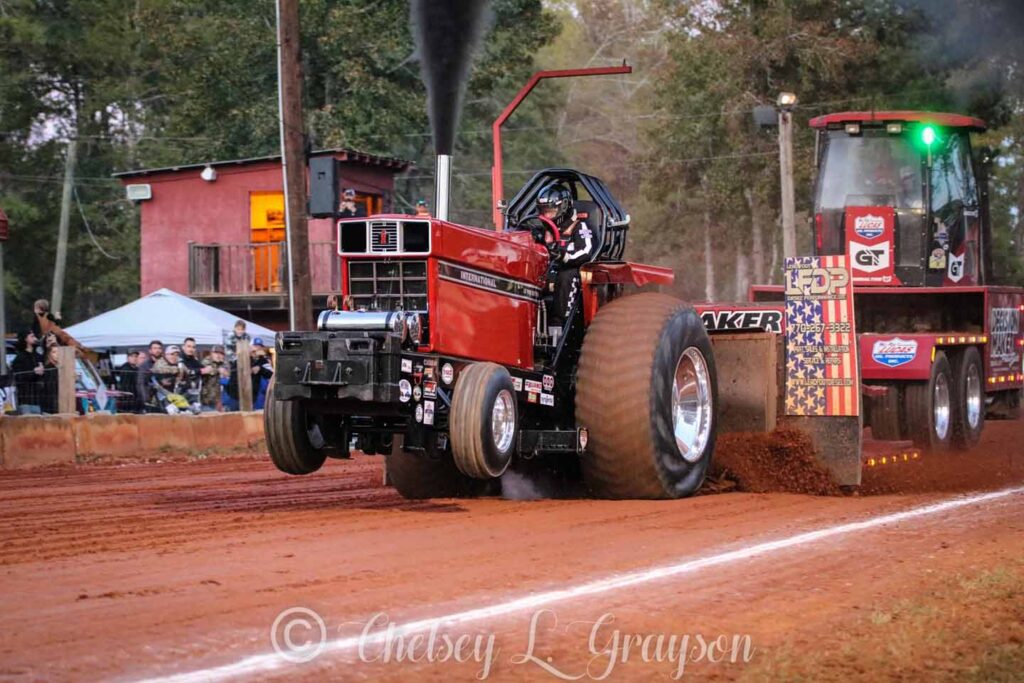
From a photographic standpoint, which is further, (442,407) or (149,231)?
(149,231)

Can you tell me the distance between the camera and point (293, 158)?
723 inches

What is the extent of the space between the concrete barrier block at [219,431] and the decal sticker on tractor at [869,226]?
815 centimetres

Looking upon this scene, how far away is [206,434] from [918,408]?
27.8 feet

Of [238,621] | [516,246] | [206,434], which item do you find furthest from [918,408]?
[238,621]

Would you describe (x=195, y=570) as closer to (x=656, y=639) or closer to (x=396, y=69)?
(x=656, y=639)

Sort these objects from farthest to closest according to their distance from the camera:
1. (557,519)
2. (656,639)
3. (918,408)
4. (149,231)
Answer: (149,231)
(918,408)
(557,519)
(656,639)

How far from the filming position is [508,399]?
408 inches

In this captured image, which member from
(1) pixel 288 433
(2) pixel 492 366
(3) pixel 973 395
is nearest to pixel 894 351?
(3) pixel 973 395

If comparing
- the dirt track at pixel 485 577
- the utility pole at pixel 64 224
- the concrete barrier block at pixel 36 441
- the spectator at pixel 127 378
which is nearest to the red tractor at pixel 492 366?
the dirt track at pixel 485 577

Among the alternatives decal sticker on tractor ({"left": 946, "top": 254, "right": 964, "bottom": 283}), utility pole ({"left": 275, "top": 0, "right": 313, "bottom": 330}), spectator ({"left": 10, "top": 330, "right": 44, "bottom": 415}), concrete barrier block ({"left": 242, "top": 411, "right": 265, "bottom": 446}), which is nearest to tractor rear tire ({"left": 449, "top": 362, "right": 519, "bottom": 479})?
utility pole ({"left": 275, "top": 0, "right": 313, "bottom": 330})

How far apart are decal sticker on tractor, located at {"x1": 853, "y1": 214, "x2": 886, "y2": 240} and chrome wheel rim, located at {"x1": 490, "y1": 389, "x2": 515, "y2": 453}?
9.68 meters

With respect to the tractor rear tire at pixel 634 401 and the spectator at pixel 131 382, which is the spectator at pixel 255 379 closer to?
the spectator at pixel 131 382

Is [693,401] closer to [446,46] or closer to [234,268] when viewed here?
[446,46]

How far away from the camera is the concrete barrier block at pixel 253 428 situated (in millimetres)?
19266
